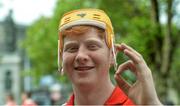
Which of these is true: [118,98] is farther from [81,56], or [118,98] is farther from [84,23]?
[84,23]

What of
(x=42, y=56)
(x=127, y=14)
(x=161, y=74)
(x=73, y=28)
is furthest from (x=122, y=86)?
(x=42, y=56)

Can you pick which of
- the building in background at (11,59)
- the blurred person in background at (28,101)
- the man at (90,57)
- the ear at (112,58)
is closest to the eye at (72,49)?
the man at (90,57)

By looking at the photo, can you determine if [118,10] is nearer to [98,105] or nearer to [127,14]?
[127,14]

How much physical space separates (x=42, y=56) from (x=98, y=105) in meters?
38.7

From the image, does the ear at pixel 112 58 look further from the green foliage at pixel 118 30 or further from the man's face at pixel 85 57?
the green foliage at pixel 118 30

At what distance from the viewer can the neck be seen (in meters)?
2.89

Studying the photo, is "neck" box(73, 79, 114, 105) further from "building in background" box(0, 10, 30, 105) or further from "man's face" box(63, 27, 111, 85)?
"building in background" box(0, 10, 30, 105)

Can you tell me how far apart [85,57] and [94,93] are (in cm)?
19

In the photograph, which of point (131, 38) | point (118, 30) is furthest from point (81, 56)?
point (118, 30)

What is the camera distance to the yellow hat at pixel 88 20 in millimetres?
2871

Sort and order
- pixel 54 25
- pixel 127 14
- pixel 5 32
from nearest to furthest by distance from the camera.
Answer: pixel 127 14 < pixel 54 25 < pixel 5 32

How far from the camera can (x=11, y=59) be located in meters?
68.1

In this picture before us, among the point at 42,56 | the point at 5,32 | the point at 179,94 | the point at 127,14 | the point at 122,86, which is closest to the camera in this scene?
the point at 122,86

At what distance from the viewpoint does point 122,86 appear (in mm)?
2834
